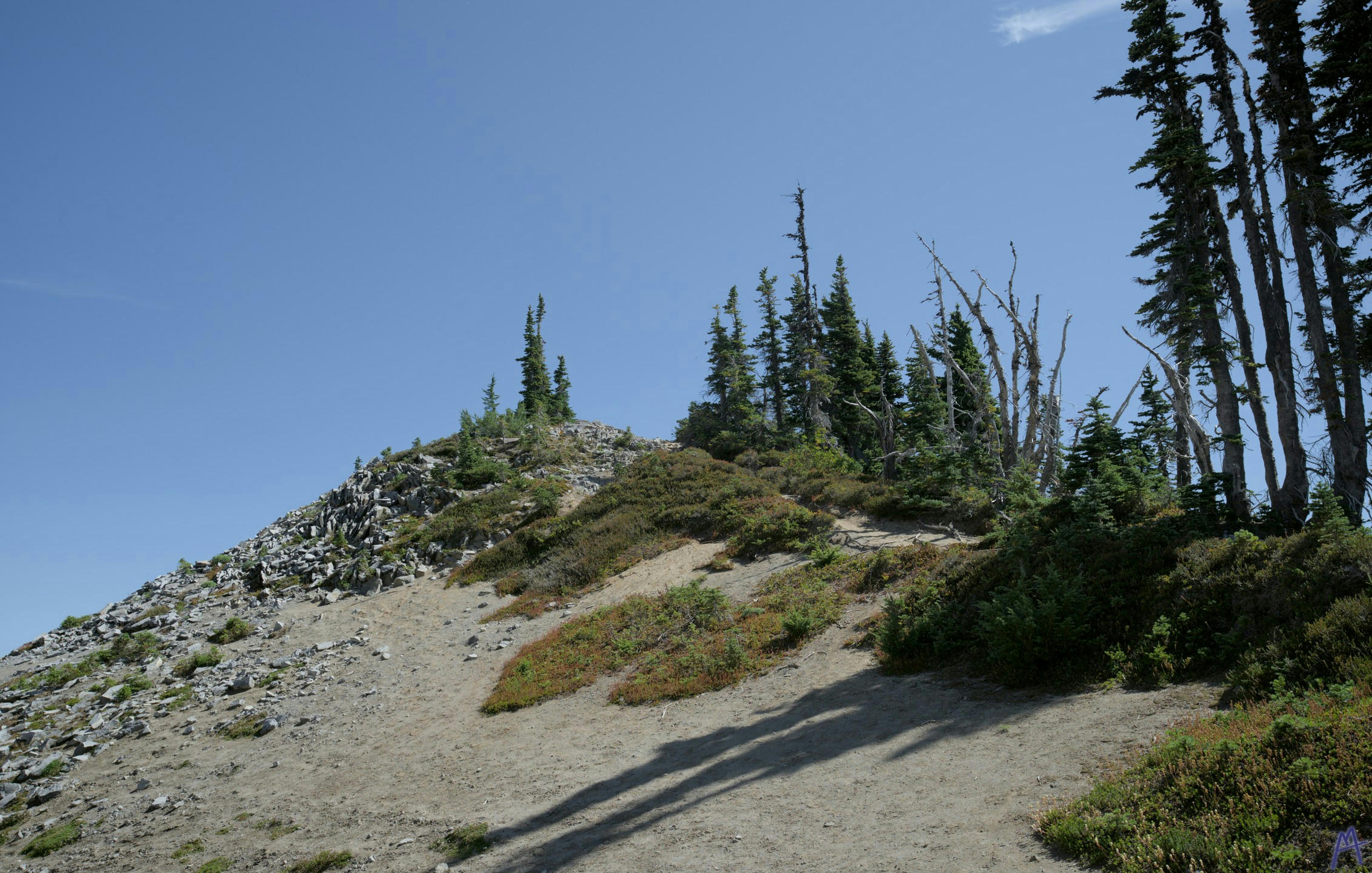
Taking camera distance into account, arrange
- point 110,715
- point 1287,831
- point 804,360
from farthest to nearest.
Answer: point 804,360 < point 110,715 < point 1287,831

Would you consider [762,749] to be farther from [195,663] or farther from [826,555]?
[195,663]

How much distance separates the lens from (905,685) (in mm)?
12250

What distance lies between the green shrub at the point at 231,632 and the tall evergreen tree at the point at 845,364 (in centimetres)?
3441

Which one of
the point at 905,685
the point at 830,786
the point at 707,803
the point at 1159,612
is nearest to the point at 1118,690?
the point at 1159,612

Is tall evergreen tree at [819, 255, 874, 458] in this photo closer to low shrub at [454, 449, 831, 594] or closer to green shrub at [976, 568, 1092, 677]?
low shrub at [454, 449, 831, 594]

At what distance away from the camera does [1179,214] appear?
17.5 metres

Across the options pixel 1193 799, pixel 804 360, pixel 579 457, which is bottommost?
pixel 1193 799

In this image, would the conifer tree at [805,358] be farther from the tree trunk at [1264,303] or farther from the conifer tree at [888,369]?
the tree trunk at [1264,303]

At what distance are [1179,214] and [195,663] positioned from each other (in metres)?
31.1

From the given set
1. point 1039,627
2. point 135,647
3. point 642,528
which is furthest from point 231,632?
point 1039,627

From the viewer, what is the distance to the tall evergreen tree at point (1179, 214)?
16484 millimetres

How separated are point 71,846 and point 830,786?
13699mm

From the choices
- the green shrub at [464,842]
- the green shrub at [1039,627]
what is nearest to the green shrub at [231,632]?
the green shrub at [464,842]

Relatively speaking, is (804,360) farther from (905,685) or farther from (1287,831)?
(1287,831)
